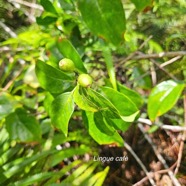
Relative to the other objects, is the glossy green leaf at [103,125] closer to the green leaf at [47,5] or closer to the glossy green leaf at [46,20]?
the green leaf at [47,5]

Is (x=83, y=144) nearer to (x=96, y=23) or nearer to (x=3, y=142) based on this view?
(x=3, y=142)

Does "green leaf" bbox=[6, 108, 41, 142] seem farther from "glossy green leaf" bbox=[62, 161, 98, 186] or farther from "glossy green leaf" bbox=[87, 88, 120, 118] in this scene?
"glossy green leaf" bbox=[87, 88, 120, 118]

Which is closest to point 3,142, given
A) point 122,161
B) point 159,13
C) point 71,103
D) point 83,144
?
point 83,144

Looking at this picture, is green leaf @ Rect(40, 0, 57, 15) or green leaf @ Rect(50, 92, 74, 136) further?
green leaf @ Rect(40, 0, 57, 15)

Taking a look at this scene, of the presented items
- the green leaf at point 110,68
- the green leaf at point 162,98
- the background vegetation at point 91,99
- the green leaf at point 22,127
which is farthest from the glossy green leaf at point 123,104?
the green leaf at point 22,127

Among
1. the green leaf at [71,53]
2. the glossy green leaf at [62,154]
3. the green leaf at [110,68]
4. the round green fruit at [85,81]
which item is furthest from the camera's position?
the glossy green leaf at [62,154]

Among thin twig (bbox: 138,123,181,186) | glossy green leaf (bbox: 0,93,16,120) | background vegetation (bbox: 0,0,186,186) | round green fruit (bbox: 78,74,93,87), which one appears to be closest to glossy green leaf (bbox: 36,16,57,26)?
background vegetation (bbox: 0,0,186,186)

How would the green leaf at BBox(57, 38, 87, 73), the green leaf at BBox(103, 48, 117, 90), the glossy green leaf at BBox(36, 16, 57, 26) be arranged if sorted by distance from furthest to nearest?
the glossy green leaf at BBox(36, 16, 57, 26)
the green leaf at BBox(103, 48, 117, 90)
the green leaf at BBox(57, 38, 87, 73)
